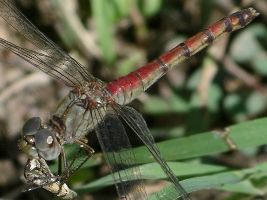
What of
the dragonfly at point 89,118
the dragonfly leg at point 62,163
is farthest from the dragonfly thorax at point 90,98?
the dragonfly leg at point 62,163

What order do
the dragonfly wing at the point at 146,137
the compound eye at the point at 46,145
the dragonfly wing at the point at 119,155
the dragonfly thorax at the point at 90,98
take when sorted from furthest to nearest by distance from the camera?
the dragonfly thorax at the point at 90,98 < the compound eye at the point at 46,145 < the dragonfly wing at the point at 119,155 < the dragonfly wing at the point at 146,137

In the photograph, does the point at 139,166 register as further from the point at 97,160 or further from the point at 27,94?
the point at 27,94

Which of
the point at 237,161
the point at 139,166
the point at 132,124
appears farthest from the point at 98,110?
the point at 237,161

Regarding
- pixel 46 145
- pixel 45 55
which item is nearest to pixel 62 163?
pixel 46 145

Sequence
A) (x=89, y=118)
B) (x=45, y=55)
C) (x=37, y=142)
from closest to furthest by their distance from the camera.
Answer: (x=37, y=142)
(x=89, y=118)
(x=45, y=55)

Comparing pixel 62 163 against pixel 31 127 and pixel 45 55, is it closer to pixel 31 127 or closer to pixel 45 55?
pixel 31 127

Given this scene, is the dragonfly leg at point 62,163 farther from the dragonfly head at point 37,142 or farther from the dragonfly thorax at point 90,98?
the dragonfly thorax at point 90,98

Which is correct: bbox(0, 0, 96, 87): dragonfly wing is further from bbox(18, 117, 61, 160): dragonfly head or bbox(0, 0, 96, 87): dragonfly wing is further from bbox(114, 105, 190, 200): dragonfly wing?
bbox(18, 117, 61, 160): dragonfly head
